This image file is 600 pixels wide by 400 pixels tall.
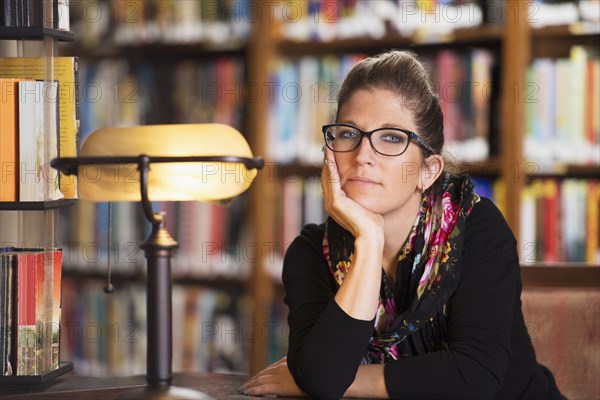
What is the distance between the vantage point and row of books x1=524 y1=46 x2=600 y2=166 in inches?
97.6

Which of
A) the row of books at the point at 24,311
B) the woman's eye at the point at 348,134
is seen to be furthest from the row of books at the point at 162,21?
the row of books at the point at 24,311

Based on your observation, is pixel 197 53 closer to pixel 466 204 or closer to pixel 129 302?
pixel 129 302

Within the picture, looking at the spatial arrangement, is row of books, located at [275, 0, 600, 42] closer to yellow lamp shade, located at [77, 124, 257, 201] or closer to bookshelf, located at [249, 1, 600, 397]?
bookshelf, located at [249, 1, 600, 397]

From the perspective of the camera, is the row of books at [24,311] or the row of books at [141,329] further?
the row of books at [141,329]

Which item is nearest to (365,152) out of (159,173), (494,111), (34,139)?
(159,173)

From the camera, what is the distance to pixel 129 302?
10.4 ft

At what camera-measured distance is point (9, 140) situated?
1393 mm

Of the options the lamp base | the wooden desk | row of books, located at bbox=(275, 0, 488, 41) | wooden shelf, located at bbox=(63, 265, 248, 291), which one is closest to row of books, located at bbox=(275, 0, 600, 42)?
row of books, located at bbox=(275, 0, 488, 41)

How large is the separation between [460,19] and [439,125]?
42.3 inches

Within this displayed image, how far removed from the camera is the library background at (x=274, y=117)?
250cm

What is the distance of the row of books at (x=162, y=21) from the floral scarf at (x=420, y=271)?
1402 mm

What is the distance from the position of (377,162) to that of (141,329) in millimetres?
1938

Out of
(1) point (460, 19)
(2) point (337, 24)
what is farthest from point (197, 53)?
(1) point (460, 19)

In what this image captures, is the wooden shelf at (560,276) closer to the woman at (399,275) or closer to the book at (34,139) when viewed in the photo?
the woman at (399,275)
